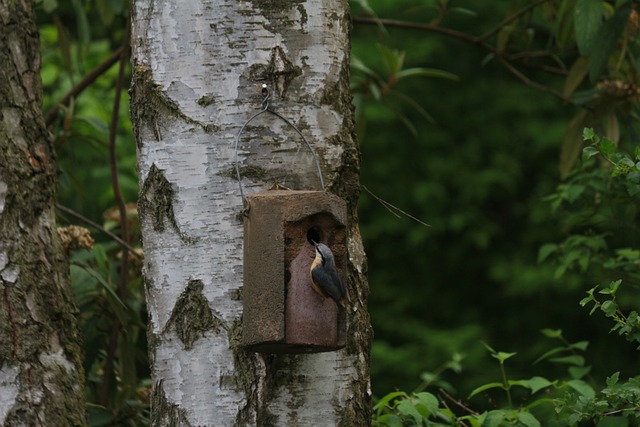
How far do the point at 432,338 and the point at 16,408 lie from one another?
5.20 metres

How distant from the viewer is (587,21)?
3.05 metres

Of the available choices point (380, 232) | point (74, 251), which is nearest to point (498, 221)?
point (380, 232)

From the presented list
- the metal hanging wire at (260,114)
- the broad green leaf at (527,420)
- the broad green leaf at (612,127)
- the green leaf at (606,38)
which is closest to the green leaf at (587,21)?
the green leaf at (606,38)

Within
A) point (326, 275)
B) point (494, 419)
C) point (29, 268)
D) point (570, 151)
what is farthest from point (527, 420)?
point (570, 151)

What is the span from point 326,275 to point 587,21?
1612 millimetres

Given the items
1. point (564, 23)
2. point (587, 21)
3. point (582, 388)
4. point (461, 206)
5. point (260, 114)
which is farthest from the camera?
point (461, 206)

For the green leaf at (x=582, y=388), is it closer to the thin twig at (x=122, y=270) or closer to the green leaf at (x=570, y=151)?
the green leaf at (x=570, y=151)

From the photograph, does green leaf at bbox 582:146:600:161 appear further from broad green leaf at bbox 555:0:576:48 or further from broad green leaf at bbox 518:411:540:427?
broad green leaf at bbox 555:0:576:48

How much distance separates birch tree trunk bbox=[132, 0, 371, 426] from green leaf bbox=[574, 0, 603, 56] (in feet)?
4.26

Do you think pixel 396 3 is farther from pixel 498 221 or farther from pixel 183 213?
pixel 183 213

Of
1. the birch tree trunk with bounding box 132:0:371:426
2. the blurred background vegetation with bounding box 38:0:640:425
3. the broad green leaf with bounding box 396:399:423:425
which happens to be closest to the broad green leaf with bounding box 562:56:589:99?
the broad green leaf with bounding box 396:399:423:425

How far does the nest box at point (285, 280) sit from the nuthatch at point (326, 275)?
0.03m

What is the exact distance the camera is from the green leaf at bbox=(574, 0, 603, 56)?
3.03 meters

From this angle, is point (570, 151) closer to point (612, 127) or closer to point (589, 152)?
point (612, 127)
